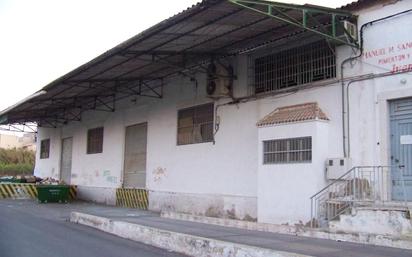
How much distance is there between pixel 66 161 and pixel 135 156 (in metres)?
11.3

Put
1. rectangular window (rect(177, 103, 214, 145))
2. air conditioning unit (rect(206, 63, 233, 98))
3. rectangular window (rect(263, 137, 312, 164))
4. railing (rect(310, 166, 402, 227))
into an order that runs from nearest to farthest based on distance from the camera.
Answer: railing (rect(310, 166, 402, 227)) < rectangular window (rect(263, 137, 312, 164)) < air conditioning unit (rect(206, 63, 233, 98)) < rectangular window (rect(177, 103, 214, 145))

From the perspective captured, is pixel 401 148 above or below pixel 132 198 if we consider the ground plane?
above

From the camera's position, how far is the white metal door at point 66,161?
1366 inches

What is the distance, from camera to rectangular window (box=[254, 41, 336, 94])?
1522 cm

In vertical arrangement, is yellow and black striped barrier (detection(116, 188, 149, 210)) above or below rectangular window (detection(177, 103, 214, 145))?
below

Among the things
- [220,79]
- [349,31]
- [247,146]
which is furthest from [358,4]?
[247,146]

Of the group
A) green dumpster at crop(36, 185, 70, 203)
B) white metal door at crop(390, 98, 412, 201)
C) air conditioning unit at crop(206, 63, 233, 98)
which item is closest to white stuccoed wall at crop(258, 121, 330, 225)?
white metal door at crop(390, 98, 412, 201)

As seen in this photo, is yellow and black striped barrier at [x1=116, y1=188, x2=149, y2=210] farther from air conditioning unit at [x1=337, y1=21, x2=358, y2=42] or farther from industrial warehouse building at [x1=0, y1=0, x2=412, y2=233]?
air conditioning unit at [x1=337, y1=21, x2=358, y2=42]

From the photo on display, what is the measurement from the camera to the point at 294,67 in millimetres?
16172

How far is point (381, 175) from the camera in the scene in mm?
13320

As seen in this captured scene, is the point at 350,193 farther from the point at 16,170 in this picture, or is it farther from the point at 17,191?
the point at 16,170

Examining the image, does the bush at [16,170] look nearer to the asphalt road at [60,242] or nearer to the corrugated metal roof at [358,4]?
the asphalt road at [60,242]

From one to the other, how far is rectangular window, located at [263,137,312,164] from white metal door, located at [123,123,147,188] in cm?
1036

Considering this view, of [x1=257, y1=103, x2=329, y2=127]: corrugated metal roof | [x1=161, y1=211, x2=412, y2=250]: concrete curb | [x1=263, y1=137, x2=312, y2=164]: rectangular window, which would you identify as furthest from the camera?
[x1=257, y1=103, x2=329, y2=127]: corrugated metal roof
